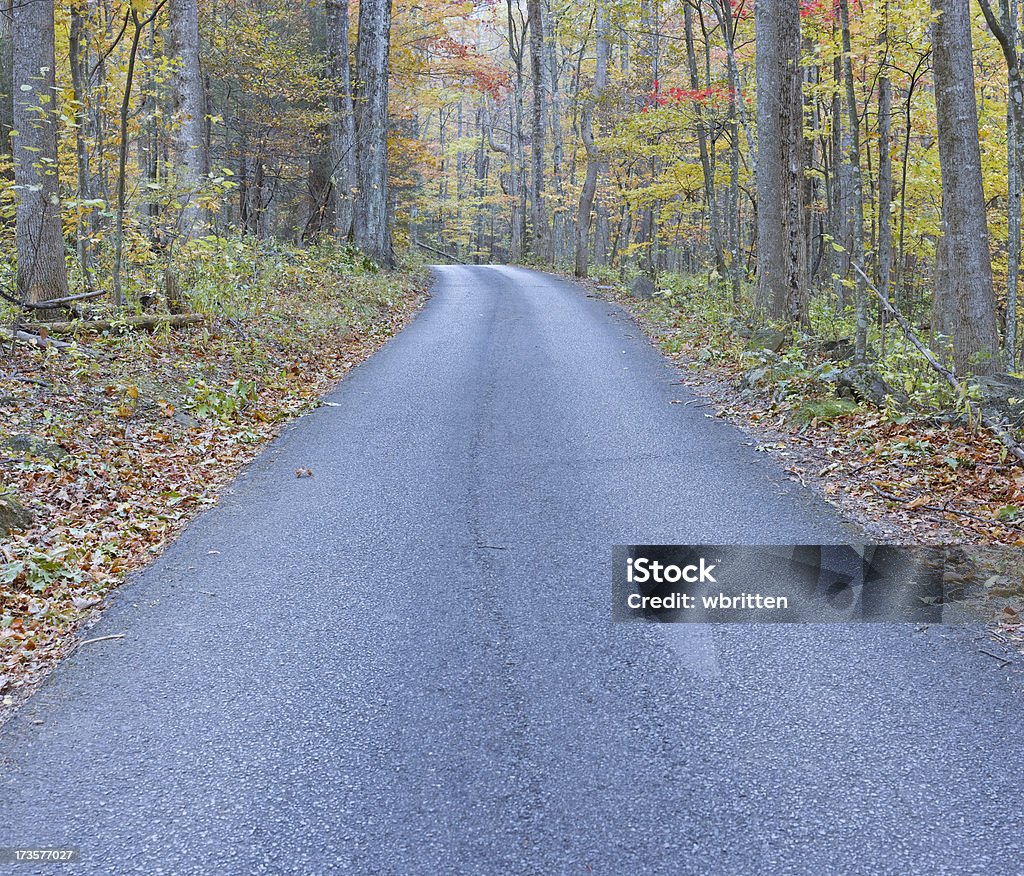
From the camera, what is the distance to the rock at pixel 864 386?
7586mm

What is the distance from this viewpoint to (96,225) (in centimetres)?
1301

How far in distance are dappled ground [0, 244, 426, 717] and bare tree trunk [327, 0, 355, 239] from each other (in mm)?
7510

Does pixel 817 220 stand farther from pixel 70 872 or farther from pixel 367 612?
pixel 70 872

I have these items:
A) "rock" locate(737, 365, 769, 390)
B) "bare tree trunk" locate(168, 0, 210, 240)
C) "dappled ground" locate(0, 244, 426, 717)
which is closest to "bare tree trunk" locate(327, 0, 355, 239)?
"dappled ground" locate(0, 244, 426, 717)

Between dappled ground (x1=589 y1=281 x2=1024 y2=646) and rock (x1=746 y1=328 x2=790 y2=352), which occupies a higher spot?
rock (x1=746 y1=328 x2=790 y2=352)

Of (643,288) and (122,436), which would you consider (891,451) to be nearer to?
(122,436)

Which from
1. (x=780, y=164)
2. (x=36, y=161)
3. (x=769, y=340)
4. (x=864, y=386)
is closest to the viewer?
(x=864, y=386)

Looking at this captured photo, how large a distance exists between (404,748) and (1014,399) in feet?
19.2

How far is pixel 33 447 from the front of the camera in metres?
6.16

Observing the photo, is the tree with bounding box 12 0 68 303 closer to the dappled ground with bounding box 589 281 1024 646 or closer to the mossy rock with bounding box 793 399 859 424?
the dappled ground with bounding box 589 281 1024 646

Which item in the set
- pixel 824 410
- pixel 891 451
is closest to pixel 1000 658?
pixel 891 451

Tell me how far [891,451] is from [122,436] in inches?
256

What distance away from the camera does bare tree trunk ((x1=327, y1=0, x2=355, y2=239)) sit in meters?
19.5

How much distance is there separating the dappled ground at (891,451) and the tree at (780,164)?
88 centimetres
